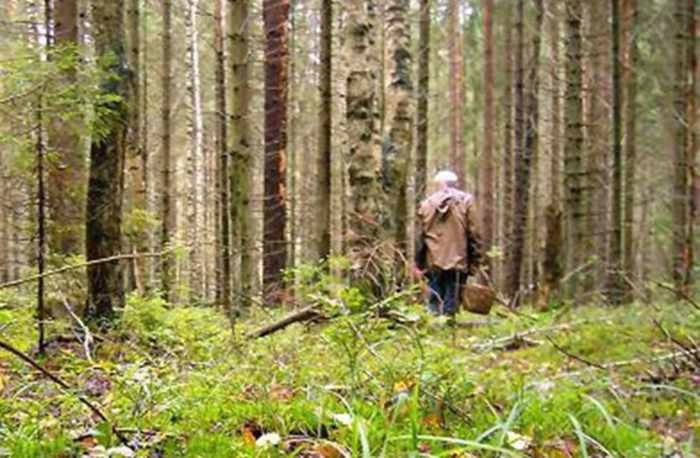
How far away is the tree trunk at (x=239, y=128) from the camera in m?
9.39

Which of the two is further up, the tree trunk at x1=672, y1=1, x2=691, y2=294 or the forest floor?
the tree trunk at x1=672, y1=1, x2=691, y2=294

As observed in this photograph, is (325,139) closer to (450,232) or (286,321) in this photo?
(450,232)

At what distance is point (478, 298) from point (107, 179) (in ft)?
18.4

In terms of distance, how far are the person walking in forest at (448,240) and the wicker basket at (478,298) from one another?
905 millimetres

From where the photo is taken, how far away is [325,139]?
1070 cm

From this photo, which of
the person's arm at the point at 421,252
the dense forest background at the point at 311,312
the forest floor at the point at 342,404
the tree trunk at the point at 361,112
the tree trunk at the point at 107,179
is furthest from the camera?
the person's arm at the point at 421,252

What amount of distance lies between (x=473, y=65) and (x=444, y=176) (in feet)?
51.6

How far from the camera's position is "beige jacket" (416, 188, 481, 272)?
29.0 feet

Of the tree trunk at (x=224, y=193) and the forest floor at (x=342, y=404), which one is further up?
the tree trunk at (x=224, y=193)

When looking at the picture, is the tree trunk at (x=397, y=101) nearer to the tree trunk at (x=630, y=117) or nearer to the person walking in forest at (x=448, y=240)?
the person walking in forest at (x=448, y=240)

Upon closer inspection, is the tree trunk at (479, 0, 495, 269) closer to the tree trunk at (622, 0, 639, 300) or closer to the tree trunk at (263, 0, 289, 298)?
the tree trunk at (622, 0, 639, 300)

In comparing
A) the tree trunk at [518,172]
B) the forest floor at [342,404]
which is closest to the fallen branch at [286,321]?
the forest floor at [342,404]

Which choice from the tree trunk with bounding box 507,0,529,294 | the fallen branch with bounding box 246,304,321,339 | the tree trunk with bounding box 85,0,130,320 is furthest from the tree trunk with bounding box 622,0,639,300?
the tree trunk with bounding box 85,0,130,320

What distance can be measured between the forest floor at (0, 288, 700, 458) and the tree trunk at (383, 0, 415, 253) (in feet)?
11.9
